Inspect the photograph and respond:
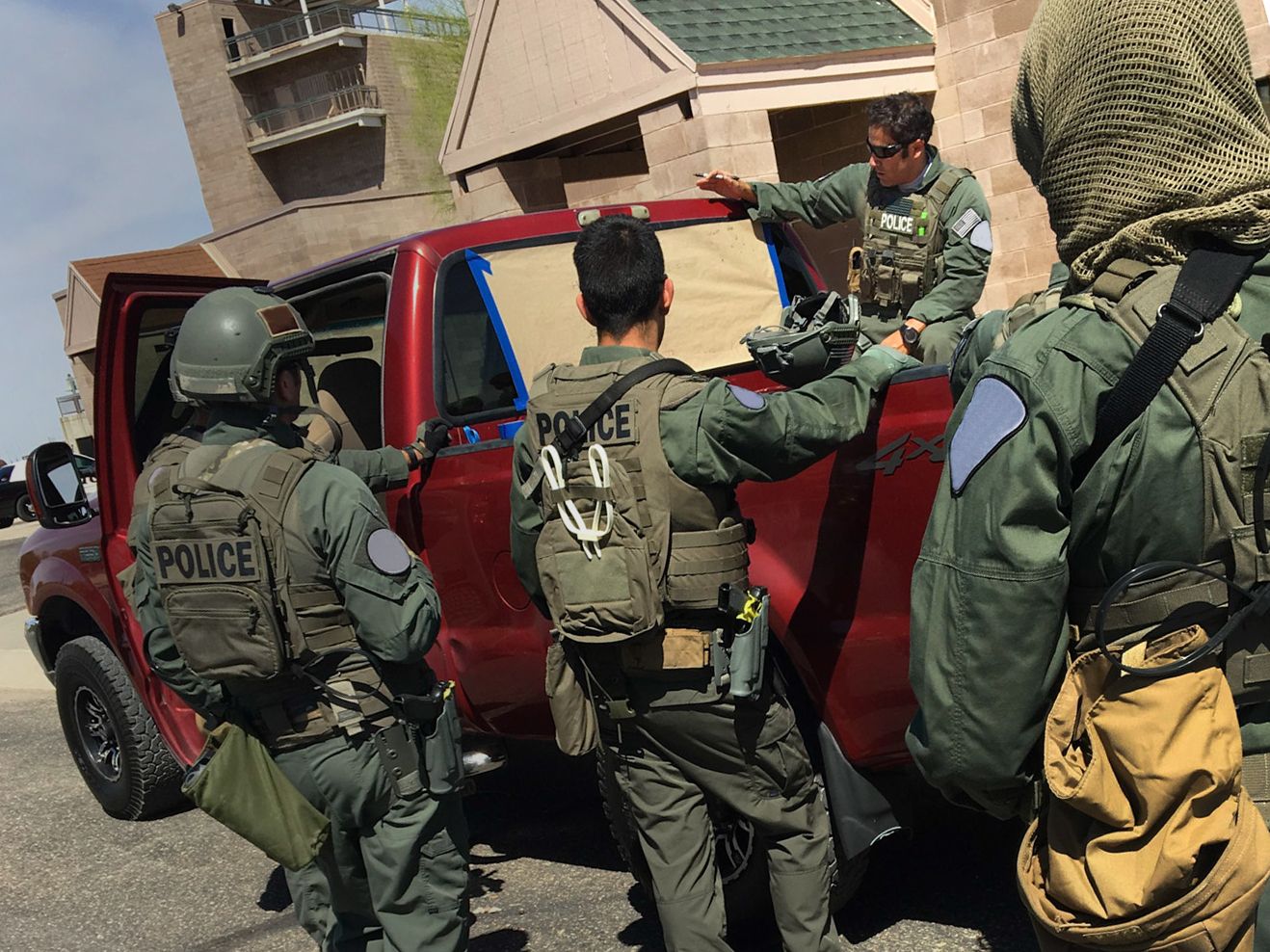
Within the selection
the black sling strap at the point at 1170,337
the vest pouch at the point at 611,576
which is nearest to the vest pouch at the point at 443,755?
the vest pouch at the point at 611,576

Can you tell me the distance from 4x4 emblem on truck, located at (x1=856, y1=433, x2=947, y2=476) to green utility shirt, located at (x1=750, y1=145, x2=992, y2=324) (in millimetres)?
1306

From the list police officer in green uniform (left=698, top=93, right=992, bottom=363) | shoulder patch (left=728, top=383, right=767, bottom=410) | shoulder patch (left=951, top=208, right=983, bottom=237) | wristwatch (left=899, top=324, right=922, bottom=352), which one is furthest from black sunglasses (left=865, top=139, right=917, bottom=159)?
shoulder patch (left=728, top=383, right=767, bottom=410)

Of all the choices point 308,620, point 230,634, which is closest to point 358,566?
point 308,620

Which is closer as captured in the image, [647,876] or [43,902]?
[647,876]

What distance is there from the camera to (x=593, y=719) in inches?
113

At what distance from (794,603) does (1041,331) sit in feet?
4.09

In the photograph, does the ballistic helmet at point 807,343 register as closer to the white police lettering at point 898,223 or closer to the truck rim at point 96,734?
the white police lettering at point 898,223

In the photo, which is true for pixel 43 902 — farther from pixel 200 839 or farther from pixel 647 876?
pixel 647 876

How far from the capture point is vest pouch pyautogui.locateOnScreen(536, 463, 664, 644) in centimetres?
256

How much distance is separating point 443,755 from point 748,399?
47.8 inches

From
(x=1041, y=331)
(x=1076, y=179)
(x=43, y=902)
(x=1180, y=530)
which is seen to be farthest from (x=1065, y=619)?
(x=43, y=902)

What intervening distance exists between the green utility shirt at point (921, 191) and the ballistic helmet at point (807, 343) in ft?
3.84

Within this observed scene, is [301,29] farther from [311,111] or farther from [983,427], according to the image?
[983,427]

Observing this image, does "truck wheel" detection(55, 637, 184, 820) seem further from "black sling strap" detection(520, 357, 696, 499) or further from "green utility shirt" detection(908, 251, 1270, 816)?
"green utility shirt" detection(908, 251, 1270, 816)
